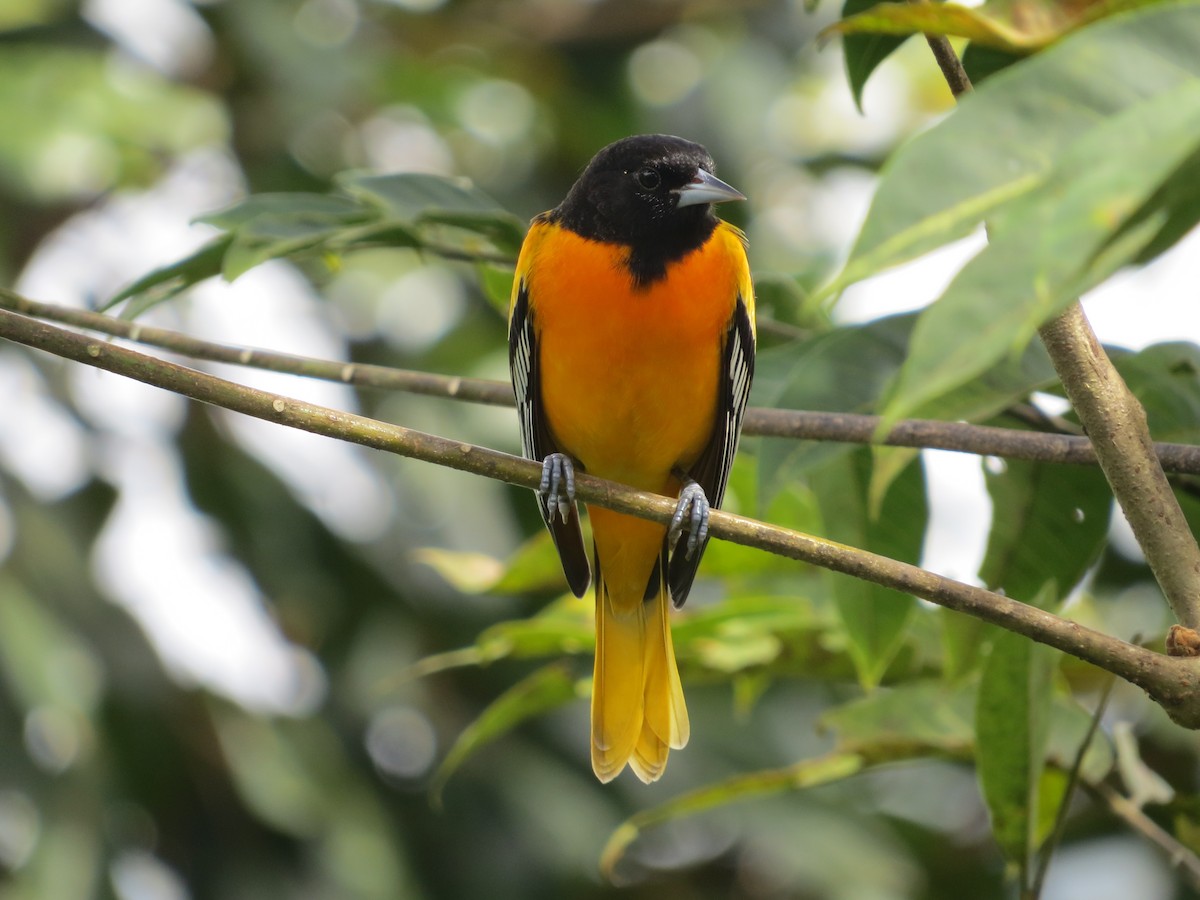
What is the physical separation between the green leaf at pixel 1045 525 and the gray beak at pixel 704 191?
116cm

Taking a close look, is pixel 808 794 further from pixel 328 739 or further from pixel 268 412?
pixel 268 412

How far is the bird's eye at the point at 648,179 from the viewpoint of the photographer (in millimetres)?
3475

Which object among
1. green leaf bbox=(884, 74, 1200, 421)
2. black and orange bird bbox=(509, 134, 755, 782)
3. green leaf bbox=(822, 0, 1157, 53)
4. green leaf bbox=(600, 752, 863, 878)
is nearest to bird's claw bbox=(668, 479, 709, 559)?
black and orange bird bbox=(509, 134, 755, 782)

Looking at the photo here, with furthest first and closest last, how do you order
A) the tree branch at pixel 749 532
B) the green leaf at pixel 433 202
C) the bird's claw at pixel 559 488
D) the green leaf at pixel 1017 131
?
the bird's claw at pixel 559 488 → the green leaf at pixel 433 202 → the tree branch at pixel 749 532 → the green leaf at pixel 1017 131

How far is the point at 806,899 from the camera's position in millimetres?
5695

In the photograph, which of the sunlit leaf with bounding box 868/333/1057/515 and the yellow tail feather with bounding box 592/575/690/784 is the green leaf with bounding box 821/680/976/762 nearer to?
the sunlit leaf with bounding box 868/333/1057/515

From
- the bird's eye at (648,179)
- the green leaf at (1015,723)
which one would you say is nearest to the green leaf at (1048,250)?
the green leaf at (1015,723)

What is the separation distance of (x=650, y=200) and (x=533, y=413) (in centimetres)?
63

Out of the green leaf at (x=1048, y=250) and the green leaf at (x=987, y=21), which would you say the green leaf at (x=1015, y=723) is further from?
the green leaf at (x=1048, y=250)

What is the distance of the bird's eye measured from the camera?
3475mm

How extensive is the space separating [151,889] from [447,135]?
4.48m

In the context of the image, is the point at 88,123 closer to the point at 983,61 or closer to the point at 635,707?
the point at 635,707

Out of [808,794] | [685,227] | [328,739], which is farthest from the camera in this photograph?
[328,739]

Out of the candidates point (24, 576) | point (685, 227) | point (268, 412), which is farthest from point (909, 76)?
point (268, 412)
